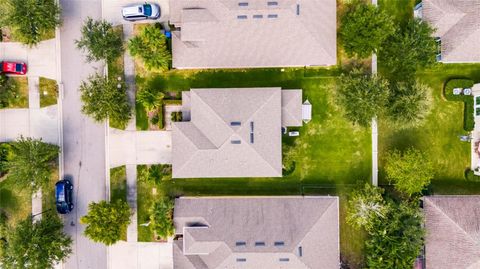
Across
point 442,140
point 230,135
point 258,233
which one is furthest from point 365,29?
point 258,233

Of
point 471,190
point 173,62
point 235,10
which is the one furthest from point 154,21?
point 471,190

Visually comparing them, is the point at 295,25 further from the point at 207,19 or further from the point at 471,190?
the point at 471,190

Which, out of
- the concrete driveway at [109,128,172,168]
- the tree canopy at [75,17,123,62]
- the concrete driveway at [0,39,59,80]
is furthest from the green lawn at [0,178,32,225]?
the tree canopy at [75,17,123,62]

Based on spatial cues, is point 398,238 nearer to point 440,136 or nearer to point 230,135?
point 440,136

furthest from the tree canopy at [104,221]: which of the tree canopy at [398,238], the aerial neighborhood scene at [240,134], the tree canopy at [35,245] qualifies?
the tree canopy at [398,238]

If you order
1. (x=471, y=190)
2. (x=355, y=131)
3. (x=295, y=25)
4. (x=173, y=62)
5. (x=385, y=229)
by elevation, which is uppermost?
(x=295, y=25)
